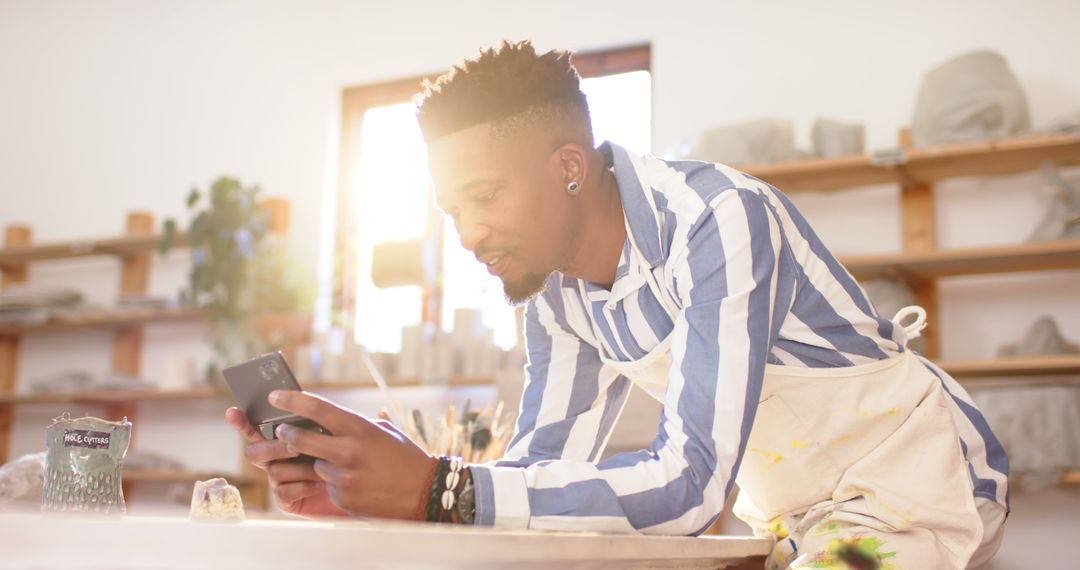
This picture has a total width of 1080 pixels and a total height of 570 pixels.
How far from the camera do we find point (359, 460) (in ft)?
2.96

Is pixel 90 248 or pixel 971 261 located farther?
pixel 90 248

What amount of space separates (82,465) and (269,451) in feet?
0.53

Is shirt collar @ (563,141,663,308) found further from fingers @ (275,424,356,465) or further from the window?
the window

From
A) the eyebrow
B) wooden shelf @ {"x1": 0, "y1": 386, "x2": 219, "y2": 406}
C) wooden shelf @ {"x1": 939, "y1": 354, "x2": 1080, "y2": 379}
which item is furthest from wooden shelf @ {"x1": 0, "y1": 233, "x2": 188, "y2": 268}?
the eyebrow

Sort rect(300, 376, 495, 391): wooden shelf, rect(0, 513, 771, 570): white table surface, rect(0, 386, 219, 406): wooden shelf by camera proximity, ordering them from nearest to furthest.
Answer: rect(0, 513, 771, 570): white table surface, rect(300, 376, 495, 391): wooden shelf, rect(0, 386, 219, 406): wooden shelf

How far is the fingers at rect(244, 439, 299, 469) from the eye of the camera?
106 centimetres

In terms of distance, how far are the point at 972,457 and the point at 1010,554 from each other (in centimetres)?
268

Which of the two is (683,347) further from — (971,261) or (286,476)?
(971,261)

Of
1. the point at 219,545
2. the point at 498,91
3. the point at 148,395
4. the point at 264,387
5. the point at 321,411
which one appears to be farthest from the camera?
the point at 148,395

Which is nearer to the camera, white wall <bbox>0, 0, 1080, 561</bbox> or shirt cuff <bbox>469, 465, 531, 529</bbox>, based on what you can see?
shirt cuff <bbox>469, 465, 531, 529</bbox>

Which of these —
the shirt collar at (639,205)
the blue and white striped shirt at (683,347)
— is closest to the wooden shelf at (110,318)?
the blue and white striped shirt at (683,347)

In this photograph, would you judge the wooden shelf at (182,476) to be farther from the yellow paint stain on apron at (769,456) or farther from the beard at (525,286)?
the yellow paint stain on apron at (769,456)

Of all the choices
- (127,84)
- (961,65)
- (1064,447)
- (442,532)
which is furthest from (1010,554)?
(127,84)

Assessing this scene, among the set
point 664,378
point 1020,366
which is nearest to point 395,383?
point 1020,366
